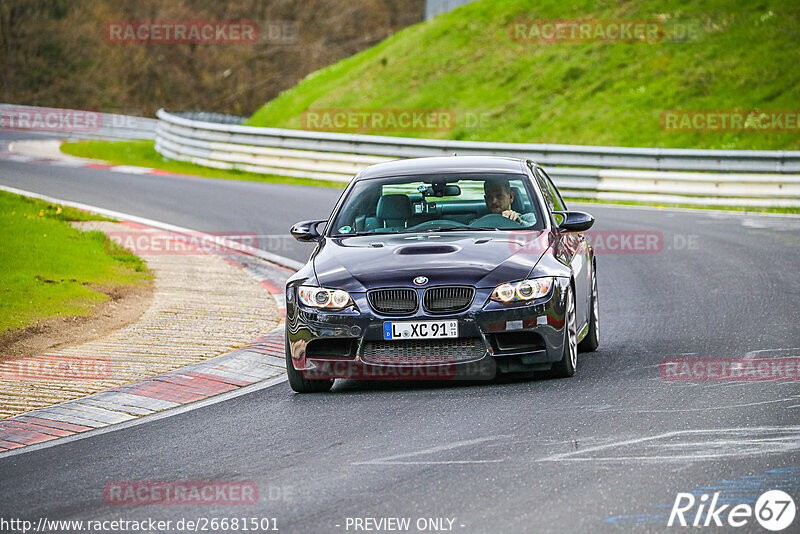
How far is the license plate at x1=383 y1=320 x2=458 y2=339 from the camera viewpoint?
8.21 metres

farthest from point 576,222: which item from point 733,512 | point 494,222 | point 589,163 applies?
point 589,163

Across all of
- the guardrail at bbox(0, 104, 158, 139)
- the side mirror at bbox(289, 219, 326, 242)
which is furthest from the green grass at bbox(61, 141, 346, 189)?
the side mirror at bbox(289, 219, 326, 242)

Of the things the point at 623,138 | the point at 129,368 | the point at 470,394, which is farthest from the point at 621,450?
the point at 623,138

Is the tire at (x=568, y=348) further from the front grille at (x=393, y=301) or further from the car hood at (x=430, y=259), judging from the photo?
the front grille at (x=393, y=301)

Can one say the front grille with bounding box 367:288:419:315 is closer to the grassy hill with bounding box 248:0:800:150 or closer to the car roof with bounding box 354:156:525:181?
the car roof with bounding box 354:156:525:181

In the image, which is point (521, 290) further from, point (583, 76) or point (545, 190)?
point (583, 76)

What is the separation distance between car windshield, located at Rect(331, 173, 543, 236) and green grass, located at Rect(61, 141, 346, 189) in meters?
16.5

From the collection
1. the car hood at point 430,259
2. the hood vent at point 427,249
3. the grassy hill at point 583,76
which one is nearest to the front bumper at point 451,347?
the car hood at point 430,259

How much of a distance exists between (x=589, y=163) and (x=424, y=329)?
16.5 m

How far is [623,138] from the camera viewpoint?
28.2 metres

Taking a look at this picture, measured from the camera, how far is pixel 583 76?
32.8m

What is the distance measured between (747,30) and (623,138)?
A: 624cm

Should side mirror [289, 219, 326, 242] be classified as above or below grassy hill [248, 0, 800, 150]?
below

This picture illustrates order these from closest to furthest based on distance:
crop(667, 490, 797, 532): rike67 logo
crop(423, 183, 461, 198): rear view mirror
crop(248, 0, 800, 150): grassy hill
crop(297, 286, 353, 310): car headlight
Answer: crop(667, 490, 797, 532): rike67 logo
crop(297, 286, 353, 310): car headlight
crop(423, 183, 461, 198): rear view mirror
crop(248, 0, 800, 150): grassy hill
